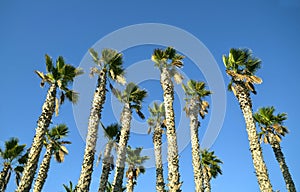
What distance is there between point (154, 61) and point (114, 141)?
30.3 ft

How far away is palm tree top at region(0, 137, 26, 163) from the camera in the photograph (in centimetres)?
2370

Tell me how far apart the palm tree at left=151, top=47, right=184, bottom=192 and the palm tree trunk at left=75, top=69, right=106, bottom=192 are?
475 centimetres

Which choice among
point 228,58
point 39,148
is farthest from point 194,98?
point 39,148

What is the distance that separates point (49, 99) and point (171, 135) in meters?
8.56

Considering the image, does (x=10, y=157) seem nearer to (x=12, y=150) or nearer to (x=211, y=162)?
(x=12, y=150)

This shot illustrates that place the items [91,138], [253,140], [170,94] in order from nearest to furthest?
[91,138] → [253,140] → [170,94]

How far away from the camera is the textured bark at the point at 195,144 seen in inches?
852

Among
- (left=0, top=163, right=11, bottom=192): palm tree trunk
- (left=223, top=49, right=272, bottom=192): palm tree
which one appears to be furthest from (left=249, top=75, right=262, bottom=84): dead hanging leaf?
(left=0, top=163, right=11, bottom=192): palm tree trunk

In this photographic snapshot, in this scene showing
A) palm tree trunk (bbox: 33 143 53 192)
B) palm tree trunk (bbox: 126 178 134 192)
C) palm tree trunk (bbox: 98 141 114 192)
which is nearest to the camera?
palm tree trunk (bbox: 33 143 53 192)

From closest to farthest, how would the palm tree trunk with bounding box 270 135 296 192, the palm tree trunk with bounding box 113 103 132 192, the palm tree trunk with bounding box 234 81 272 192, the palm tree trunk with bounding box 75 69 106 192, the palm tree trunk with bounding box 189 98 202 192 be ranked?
the palm tree trunk with bounding box 75 69 106 192, the palm tree trunk with bounding box 234 81 272 192, the palm tree trunk with bounding box 189 98 202 192, the palm tree trunk with bounding box 113 103 132 192, the palm tree trunk with bounding box 270 135 296 192

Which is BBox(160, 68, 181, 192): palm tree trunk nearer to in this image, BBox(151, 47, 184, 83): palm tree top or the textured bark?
BBox(151, 47, 184, 83): palm tree top

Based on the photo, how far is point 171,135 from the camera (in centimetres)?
1783

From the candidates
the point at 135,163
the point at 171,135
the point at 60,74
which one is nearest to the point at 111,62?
the point at 60,74

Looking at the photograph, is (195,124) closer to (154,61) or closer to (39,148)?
(154,61)
